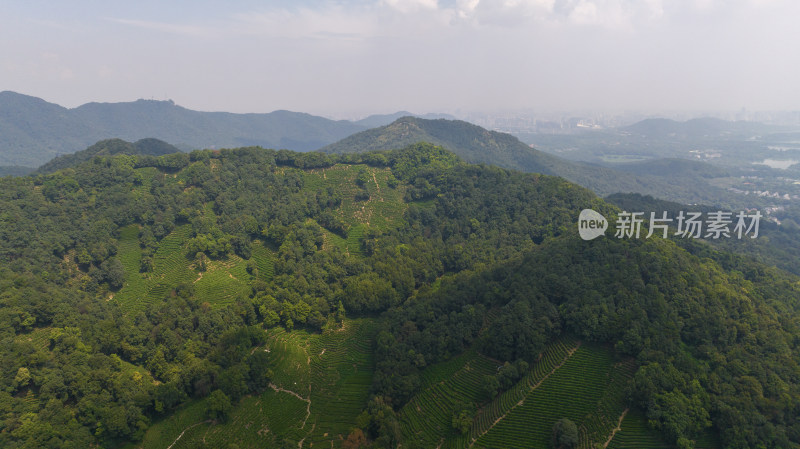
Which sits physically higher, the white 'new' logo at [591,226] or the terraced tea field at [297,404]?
the white 'new' logo at [591,226]

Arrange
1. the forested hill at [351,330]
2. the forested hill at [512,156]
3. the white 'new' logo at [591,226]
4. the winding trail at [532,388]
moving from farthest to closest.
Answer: the forested hill at [512,156] → the white 'new' logo at [591,226] → the winding trail at [532,388] → the forested hill at [351,330]

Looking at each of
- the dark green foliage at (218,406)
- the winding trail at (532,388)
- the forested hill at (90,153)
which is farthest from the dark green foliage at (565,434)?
the forested hill at (90,153)

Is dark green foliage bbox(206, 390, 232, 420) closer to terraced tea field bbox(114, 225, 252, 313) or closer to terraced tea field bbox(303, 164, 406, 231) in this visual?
terraced tea field bbox(114, 225, 252, 313)

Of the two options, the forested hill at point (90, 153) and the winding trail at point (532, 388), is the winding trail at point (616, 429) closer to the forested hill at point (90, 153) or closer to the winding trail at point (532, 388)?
the winding trail at point (532, 388)

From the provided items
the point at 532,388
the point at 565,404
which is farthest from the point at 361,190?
the point at 565,404

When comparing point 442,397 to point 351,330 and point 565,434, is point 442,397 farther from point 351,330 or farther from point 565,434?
point 351,330

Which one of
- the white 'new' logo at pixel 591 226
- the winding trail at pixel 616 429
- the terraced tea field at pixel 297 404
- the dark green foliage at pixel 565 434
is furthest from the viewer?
the white 'new' logo at pixel 591 226
